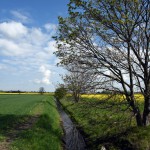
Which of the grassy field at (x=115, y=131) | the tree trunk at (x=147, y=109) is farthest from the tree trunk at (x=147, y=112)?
the grassy field at (x=115, y=131)

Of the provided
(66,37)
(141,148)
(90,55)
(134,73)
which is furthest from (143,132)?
(66,37)

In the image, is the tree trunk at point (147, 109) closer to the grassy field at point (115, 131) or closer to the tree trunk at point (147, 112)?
the tree trunk at point (147, 112)

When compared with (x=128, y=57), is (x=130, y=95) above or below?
below

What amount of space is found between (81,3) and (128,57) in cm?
476

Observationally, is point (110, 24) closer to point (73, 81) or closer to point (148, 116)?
point (73, 81)

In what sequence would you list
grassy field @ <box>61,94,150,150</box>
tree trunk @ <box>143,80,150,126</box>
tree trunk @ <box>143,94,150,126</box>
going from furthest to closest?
tree trunk @ <box>143,94,150,126</box> → tree trunk @ <box>143,80,150,126</box> → grassy field @ <box>61,94,150,150</box>

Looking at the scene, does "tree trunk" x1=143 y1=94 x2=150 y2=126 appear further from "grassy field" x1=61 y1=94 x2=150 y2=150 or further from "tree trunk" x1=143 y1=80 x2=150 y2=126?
"grassy field" x1=61 y1=94 x2=150 y2=150

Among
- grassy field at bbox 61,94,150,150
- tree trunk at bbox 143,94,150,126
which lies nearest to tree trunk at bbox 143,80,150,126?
tree trunk at bbox 143,94,150,126

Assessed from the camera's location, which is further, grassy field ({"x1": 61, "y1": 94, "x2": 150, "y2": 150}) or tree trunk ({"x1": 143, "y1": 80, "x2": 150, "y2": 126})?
tree trunk ({"x1": 143, "y1": 80, "x2": 150, "y2": 126})

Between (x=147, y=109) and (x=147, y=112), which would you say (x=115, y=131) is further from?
(x=147, y=109)

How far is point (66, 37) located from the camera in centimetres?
2064

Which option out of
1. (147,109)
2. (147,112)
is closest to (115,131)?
(147,112)

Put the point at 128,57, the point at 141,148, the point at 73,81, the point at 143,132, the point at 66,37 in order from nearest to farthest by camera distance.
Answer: the point at 141,148
the point at 143,132
the point at 128,57
the point at 66,37
the point at 73,81

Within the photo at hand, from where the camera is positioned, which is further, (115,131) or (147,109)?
(115,131)
